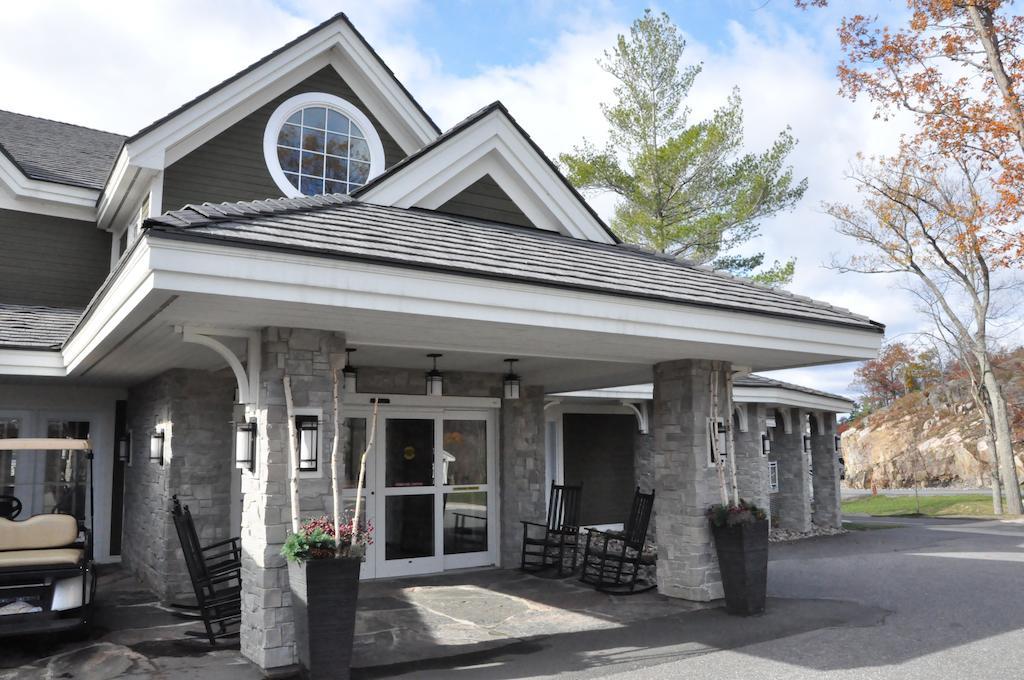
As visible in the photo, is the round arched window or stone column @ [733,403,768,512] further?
stone column @ [733,403,768,512]

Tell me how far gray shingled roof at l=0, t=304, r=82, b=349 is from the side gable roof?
13.5ft

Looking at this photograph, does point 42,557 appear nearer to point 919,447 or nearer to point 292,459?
point 292,459

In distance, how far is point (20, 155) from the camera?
38.5 ft

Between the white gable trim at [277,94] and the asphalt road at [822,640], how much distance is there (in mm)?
7041

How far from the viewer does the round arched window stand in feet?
34.2

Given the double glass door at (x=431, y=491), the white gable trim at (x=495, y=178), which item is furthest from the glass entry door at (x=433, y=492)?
the white gable trim at (x=495, y=178)

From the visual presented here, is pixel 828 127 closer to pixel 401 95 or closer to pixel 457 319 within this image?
pixel 401 95

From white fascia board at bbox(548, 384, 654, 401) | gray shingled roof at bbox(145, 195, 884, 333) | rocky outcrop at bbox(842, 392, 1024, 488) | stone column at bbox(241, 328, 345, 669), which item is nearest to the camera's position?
gray shingled roof at bbox(145, 195, 884, 333)

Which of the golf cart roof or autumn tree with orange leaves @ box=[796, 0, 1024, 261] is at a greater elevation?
autumn tree with orange leaves @ box=[796, 0, 1024, 261]

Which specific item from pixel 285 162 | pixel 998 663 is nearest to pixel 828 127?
pixel 285 162

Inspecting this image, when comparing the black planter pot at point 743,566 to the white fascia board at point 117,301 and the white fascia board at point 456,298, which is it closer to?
the white fascia board at point 456,298

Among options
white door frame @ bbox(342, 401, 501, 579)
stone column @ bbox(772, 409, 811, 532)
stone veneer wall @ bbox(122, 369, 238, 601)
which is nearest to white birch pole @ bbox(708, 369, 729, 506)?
white door frame @ bbox(342, 401, 501, 579)

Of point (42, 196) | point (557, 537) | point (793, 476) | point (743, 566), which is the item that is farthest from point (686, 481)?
point (793, 476)

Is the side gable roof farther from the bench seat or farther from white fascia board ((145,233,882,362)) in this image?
the bench seat
